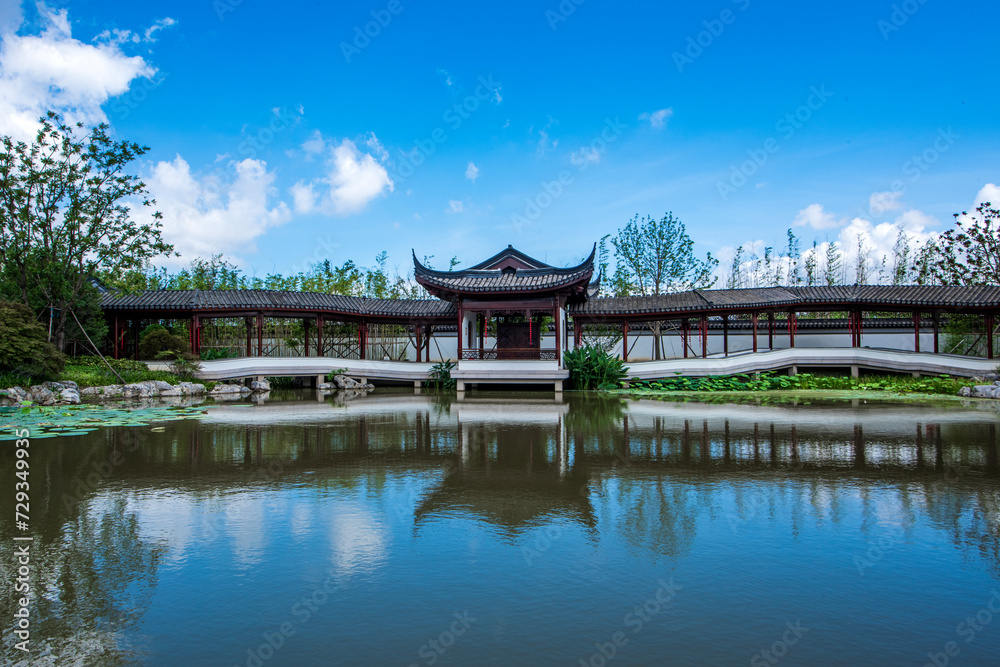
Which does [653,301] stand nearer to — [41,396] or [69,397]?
[69,397]

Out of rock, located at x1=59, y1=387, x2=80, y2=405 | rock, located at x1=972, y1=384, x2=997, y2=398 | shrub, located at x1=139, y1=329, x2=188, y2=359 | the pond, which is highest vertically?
shrub, located at x1=139, y1=329, x2=188, y2=359

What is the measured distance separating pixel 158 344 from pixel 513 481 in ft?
59.6

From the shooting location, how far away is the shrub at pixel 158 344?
768 inches

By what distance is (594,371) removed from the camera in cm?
1823

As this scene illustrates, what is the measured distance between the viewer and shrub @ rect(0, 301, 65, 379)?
14.1 meters

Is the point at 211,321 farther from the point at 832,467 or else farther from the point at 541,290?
the point at 832,467

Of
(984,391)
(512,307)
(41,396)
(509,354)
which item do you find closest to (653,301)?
(509,354)

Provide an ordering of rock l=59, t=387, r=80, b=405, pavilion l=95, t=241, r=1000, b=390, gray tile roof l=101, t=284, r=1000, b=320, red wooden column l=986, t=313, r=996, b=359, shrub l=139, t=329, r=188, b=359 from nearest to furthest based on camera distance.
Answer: rock l=59, t=387, r=80, b=405
pavilion l=95, t=241, r=1000, b=390
red wooden column l=986, t=313, r=996, b=359
gray tile roof l=101, t=284, r=1000, b=320
shrub l=139, t=329, r=188, b=359

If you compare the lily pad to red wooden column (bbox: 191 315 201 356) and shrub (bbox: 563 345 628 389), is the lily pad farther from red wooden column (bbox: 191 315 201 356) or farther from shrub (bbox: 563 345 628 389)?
shrub (bbox: 563 345 628 389)

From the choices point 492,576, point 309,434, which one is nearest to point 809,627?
point 492,576

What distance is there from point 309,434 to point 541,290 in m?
9.85

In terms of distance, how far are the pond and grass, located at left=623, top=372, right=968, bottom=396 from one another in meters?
9.49

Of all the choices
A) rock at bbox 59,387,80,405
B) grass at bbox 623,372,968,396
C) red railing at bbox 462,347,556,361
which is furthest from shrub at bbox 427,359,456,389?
rock at bbox 59,387,80,405

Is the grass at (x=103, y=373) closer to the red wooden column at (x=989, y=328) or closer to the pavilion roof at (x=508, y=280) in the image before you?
the pavilion roof at (x=508, y=280)
